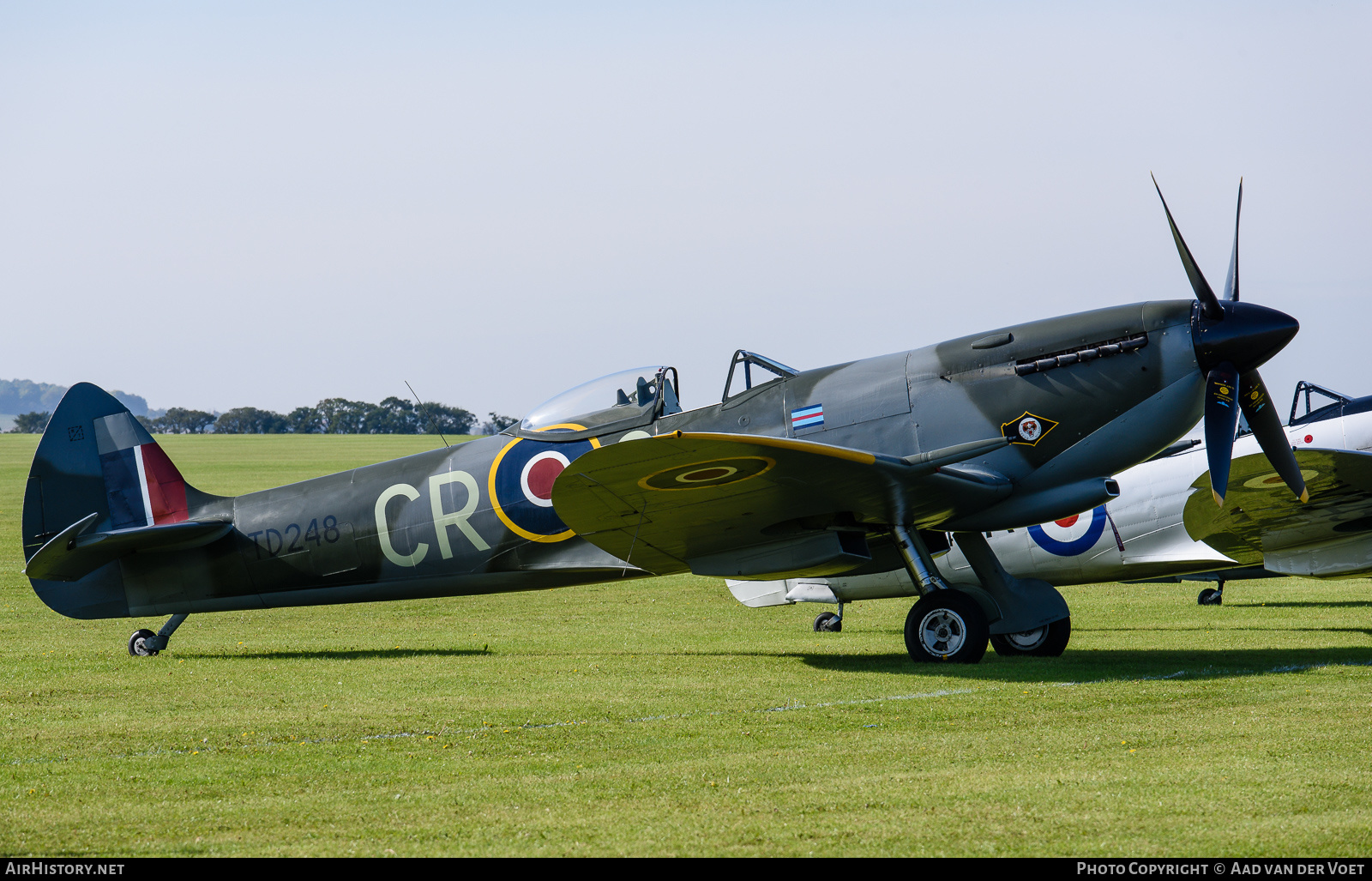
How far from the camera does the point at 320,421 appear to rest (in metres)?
95.8

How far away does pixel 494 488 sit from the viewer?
9930 mm

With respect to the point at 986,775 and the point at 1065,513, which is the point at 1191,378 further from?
the point at 986,775

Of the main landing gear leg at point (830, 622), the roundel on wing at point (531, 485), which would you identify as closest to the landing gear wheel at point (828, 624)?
the main landing gear leg at point (830, 622)

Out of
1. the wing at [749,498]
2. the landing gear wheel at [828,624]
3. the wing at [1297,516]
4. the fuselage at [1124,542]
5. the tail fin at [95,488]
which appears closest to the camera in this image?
the wing at [749,498]

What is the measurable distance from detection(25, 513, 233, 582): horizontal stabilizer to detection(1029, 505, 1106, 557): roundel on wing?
7.45m

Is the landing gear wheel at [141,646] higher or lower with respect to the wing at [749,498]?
lower

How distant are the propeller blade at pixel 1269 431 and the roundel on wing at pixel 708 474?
3.59 meters

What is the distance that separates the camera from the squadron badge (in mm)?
8391

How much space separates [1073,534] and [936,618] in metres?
3.25

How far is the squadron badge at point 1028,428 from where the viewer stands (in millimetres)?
8391

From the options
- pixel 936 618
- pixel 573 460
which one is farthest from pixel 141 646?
pixel 936 618

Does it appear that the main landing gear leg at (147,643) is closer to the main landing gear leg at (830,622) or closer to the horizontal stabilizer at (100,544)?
the horizontal stabilizer at (100,544)

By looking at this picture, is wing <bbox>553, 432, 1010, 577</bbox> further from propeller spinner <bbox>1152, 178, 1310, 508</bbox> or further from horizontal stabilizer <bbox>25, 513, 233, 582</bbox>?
horizontal stabilizer <bbox>25, 513, 233, 582</bbox>

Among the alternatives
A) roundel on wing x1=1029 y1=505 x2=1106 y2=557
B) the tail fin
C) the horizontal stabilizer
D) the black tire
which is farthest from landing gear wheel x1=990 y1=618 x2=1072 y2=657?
the tail fin
